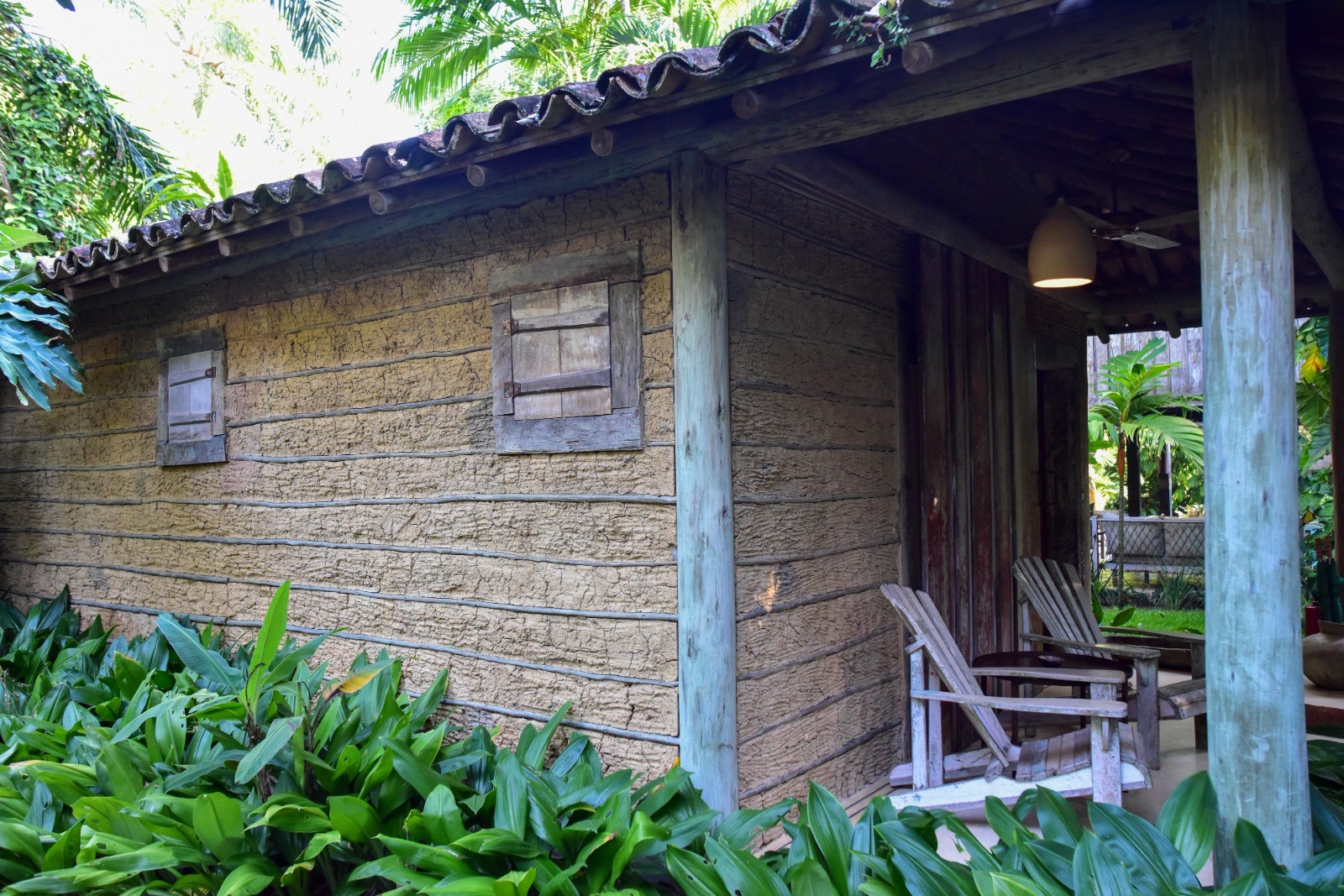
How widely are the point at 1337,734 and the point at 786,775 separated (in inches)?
93.8

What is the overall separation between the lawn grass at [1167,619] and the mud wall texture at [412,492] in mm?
6674

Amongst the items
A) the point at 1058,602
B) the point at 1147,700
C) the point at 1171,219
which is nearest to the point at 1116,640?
the point at 1058,602

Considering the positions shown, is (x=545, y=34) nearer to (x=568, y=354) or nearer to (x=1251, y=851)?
(x=568, y=354)

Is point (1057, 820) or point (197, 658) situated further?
point (197, 658)

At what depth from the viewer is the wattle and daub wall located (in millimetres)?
3514

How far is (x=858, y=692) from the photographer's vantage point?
13.6 ft

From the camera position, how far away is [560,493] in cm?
374

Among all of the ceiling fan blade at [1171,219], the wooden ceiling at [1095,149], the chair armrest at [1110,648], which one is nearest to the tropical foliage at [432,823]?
the chair armrest at [1110,648]

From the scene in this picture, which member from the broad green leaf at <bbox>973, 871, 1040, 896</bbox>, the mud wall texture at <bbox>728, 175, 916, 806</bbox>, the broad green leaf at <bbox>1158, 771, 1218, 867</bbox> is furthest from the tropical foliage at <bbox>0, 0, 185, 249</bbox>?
the broad green leaf at <bbox>1158, 771, 1218, 867</bbox>

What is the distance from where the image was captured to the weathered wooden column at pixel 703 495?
326 cm

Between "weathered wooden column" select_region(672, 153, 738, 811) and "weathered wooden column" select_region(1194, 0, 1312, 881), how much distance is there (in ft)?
4.80

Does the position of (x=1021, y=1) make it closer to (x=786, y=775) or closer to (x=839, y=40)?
(x=839, y=40)

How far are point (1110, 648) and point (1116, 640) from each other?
4.73ft

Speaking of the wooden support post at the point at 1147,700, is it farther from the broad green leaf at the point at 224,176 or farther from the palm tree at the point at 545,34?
the palm tree at the point at 545,34
